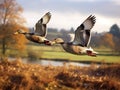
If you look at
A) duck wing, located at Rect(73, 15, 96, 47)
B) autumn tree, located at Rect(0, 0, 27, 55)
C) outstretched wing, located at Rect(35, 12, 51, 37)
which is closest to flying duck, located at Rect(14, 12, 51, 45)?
outstretched wing, located at Rect(35, 12, 51, 37)

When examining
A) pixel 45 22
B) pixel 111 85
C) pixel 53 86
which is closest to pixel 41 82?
pixel 53 86

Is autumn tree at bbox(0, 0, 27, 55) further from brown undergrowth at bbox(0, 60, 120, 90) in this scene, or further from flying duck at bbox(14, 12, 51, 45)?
flying duck at bbox(14, 12, 51, 45)

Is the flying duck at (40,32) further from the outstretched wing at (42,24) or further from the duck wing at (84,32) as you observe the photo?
the duck wing at (84,32)

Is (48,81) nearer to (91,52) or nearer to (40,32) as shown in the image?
(40,32)

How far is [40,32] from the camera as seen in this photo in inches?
432

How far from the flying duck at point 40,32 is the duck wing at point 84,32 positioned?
0.81 m

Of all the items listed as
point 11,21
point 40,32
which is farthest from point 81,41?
point 11,21

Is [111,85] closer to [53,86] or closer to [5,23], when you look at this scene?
[53,86]

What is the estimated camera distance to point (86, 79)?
26.2 meters

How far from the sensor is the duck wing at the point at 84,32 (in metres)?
10.5

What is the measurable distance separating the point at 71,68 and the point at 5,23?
11.1 metres

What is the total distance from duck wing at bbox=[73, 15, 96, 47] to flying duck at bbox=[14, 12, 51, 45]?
812 mm

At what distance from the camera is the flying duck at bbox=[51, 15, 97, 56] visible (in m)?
10.1

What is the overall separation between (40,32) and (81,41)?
1.18 metres
